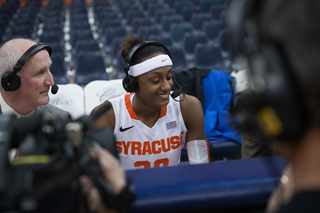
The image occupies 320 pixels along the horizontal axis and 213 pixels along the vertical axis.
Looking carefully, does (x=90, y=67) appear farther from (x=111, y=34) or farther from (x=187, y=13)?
(x=187, y=13)

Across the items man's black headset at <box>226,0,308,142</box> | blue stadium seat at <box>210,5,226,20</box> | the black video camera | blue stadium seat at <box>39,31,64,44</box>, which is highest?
blue stadium seat at <box>210,5,226,20</box>

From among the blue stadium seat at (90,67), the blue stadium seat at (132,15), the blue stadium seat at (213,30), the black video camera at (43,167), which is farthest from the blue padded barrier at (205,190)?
the blue stadium seat at (132,15)

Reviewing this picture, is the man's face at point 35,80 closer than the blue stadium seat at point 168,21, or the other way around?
the man's face at point 35,80

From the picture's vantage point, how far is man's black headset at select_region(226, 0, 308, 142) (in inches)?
16.3

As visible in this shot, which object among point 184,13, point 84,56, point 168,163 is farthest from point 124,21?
point 168,163

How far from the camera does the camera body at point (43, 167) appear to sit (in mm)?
417

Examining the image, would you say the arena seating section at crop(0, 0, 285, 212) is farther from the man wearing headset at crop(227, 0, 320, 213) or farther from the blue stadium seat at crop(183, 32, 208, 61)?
the man wearing headset at crop(227, 0, 320, 213)

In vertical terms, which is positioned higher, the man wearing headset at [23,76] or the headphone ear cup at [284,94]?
the man wearing headset at [23,76]

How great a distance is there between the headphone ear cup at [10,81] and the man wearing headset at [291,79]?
4.77 feet

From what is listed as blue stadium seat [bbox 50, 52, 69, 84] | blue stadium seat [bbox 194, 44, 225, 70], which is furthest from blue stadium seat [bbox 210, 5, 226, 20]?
blue stadium seat [bbox 50, 52, 69, 84]

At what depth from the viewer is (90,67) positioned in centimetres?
422

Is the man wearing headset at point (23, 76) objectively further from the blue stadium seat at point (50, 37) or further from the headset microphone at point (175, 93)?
the blue stadium seat at point (50, 37)

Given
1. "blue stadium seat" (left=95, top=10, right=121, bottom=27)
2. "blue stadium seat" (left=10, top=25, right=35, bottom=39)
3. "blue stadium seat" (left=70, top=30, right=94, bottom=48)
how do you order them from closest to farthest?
"blue stadium seat" (left=70, top=30, right=94, bottom=48) → "blue stadium seat" (left=10, top=25, right=35, bottom=39) → "blue stadium seat" (left=95, top=10, right=121, bottom=27)

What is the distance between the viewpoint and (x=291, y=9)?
1.35ft
